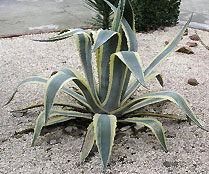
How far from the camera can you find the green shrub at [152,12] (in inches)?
141

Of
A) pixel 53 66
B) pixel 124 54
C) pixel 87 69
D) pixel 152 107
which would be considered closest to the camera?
pixel 124 54

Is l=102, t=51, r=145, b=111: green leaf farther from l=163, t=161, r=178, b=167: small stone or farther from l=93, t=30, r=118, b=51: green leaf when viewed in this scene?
l=163, t=161, r=178, b=167: small stone

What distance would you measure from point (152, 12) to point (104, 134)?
235 centimetres

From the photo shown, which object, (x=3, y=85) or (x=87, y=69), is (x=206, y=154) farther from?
(x=3, y=85)

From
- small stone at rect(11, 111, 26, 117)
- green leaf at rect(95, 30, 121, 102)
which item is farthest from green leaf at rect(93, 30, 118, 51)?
small stone at rect(11, 111, 26, 117)

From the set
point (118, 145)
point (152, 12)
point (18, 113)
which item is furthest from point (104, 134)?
point (152, 12)

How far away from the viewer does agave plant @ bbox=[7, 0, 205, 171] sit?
1.52 m

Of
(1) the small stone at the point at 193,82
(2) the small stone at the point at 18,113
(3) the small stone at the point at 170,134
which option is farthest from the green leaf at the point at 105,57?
(1) the small stone at the point at 193,82

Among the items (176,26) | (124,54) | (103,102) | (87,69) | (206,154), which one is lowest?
(176,26)

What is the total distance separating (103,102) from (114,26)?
42 cm

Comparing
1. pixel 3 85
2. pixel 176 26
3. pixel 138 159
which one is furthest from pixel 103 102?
pixel 176 26

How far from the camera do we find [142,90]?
2.47 metres

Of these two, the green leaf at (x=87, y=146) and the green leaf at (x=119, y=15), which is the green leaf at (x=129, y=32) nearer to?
the green leaf at (x=119, y=15)

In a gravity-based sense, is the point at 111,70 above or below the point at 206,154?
above
